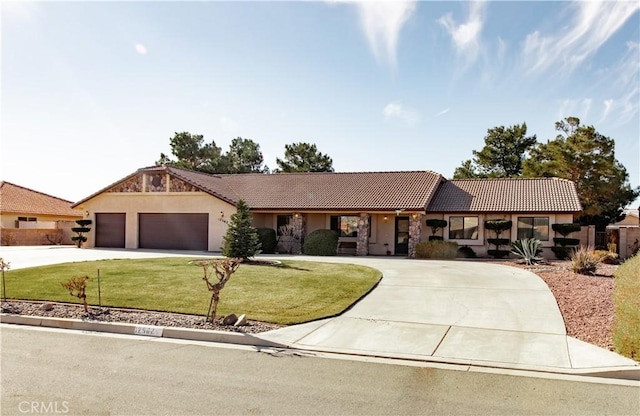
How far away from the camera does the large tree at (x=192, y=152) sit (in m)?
54.8

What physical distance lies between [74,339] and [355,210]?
1972cm

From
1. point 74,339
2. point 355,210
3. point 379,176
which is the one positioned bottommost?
point 74,339

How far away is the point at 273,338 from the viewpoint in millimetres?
8766

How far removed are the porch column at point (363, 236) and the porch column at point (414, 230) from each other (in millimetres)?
2465

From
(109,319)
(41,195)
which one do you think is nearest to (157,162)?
(41,195)

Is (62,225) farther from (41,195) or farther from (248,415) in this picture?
(248,415)

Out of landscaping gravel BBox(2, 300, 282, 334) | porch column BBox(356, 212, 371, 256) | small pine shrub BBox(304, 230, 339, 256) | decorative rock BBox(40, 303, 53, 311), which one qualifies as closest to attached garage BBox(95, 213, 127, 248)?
small pine shrub BBox(304, 230, 339, 256)

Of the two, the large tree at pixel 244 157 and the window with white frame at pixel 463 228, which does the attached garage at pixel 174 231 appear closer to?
the window with white frame at pixel 463 228

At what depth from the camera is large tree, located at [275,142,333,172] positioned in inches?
2154

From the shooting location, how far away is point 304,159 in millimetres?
55000

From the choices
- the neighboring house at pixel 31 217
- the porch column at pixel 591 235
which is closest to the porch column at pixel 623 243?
the porch column at pixel 591 235

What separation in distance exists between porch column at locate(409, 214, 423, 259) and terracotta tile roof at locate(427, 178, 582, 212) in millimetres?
1380

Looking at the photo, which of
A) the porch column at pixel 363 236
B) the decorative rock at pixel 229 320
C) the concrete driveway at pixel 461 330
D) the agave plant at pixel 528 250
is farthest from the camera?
the porch column at pixel 363 236

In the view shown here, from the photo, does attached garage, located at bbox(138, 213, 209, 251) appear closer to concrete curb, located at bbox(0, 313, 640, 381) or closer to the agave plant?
the agave plant
